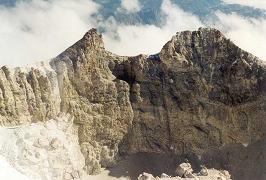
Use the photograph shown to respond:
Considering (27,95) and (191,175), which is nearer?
(191,175)

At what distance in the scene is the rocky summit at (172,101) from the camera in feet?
168

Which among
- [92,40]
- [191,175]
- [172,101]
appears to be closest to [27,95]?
[92,40]

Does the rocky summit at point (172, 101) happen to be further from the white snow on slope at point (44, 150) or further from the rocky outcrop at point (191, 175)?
the rocky outcrop at point (191, 175)

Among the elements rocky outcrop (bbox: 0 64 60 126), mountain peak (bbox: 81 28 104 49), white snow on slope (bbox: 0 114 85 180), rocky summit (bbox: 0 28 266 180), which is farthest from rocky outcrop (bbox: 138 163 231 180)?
mountain peak (bbox: 81 28 104 49)

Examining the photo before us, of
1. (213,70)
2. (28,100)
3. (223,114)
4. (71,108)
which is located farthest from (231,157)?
(28,100)

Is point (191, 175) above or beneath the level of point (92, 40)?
beneath

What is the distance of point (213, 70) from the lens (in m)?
52.2

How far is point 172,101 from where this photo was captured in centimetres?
5344

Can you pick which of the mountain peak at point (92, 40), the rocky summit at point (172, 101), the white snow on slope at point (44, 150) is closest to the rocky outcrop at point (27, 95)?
the rocky summit at point (172, 101)

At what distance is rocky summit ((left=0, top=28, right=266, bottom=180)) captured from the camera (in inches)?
2013

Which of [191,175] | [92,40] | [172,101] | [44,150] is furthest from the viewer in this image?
[172,101]

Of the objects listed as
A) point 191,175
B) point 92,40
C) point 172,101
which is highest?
A: point 92,40

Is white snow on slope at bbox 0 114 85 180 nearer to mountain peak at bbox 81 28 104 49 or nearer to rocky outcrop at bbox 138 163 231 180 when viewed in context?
rocky outcrop at bbox 138 163 231 180

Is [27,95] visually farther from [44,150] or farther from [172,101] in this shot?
[172,101]
